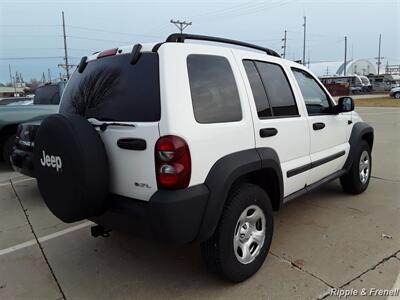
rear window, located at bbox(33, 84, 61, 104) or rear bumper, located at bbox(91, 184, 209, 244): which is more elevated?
rear window, located at bbox(33, 84, 61, 104)

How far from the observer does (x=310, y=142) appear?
3.73 meters

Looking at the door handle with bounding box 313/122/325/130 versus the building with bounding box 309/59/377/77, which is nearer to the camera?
the door handle with bounding box 313/122/325/130

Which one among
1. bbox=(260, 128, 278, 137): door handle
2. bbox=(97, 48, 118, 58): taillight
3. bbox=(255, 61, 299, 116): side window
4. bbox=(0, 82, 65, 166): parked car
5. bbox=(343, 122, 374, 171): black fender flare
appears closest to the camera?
bbox=(97, 48, 118, 58): taillight

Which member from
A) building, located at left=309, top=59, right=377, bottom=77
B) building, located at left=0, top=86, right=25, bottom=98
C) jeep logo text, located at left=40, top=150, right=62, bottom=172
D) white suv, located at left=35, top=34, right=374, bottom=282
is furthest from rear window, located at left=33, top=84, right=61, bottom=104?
building, located at left=309, top=59, right=377, bottom=77

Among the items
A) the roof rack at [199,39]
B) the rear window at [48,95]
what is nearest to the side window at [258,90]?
the roof rack at [199,39]

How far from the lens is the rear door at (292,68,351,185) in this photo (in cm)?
383

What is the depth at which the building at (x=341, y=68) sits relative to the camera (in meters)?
90.6

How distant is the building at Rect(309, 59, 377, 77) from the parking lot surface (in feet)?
294

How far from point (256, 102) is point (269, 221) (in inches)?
41.0

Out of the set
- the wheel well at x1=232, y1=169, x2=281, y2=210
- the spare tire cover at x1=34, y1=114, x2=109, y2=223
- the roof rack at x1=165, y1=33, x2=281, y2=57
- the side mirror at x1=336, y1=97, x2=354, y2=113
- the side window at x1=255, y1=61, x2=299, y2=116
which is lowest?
the wheel well at x1=232, y1=169, x2=281, y2=210

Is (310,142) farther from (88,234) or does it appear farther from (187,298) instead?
(88,234)

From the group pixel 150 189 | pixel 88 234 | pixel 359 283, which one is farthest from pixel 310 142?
pixel 88 234

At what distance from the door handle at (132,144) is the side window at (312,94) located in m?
2.11

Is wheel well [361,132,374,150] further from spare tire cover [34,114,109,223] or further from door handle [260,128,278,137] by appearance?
spare tire cover [34,114,109,223]
